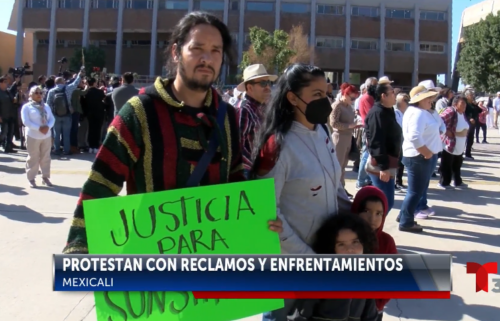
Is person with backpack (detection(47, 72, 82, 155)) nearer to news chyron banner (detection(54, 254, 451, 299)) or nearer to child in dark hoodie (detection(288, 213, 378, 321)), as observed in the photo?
child in dark hoodie (detection(288, 213, 378, 321))

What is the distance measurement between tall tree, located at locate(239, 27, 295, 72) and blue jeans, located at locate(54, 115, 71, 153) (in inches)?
1179

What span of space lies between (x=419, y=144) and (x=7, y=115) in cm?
1071

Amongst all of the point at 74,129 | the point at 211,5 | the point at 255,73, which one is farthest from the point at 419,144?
the point at 211,5

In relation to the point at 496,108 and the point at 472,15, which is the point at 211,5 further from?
the point at 496,108

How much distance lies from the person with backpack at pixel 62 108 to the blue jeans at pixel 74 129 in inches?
15.0

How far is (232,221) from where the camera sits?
2.19 meters

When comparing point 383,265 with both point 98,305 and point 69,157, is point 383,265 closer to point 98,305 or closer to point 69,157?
point 98,305

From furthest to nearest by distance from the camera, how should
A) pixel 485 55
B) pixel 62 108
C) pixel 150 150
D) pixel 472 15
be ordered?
pixel 472 15 < pixel 485 55 < pixel 62 108 < pixel 150 150

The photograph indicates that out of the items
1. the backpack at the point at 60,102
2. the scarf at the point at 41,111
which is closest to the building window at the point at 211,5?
the backpack at the point at 60,102

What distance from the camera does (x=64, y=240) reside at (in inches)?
233

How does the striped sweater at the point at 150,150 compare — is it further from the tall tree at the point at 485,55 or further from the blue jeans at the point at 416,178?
the tall tree at the point at 485,55

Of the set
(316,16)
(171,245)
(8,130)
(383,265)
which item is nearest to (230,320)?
(171,245)

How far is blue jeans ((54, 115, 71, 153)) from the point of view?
42.1ft

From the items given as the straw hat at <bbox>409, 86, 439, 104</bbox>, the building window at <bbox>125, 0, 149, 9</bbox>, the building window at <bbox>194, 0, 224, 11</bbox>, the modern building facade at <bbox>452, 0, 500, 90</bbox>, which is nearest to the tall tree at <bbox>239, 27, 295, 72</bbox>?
the building window at <bbox>194, 0, 224, 11</bbox>
